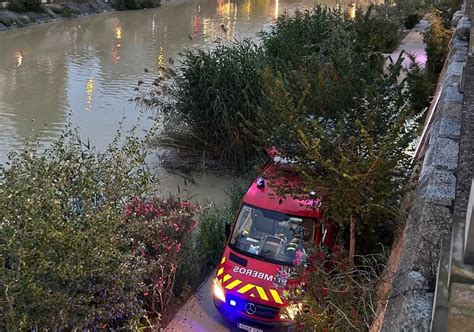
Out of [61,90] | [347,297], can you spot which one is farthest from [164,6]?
[347,297]

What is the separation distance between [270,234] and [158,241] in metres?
1.35

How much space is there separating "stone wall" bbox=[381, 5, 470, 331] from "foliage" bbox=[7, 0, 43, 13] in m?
37.3

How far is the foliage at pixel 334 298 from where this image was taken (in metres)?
4.18

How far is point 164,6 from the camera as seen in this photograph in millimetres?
52000

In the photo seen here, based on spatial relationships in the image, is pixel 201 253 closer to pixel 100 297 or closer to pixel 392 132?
pixel 100 297

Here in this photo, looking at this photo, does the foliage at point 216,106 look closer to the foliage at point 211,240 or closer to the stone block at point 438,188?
the foliage at point 211,240

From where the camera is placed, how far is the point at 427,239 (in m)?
3.73

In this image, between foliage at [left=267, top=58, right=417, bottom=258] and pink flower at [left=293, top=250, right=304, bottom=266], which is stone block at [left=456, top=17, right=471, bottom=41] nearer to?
foliage at [left=267, top=58, right=417, bottom=258]

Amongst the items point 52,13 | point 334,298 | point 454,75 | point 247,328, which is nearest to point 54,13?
point 52,13

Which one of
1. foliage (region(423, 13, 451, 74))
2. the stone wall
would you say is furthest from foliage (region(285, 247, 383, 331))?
foliage (region(423, 13, 451, 74))

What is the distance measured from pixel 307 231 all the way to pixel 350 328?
260 centimetres

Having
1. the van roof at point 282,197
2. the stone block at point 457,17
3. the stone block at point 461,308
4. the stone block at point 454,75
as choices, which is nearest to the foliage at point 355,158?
the van roof at point 282,197

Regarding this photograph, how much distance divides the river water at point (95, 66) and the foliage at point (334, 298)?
671cm

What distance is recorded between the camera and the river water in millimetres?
17453
